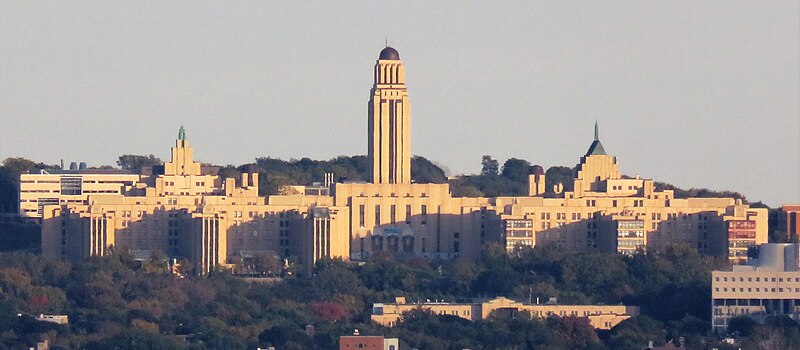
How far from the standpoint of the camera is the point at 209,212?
514 feet

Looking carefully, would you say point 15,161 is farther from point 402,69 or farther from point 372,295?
point 372,295

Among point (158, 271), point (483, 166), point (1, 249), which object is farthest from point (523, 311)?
point (483, 166)

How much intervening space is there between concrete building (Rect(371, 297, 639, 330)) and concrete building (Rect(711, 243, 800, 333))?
10.6ft

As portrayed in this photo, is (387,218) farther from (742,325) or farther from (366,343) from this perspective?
(366,343)

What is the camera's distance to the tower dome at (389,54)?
536ft

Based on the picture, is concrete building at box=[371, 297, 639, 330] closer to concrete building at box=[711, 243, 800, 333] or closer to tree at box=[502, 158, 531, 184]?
concrete building at box=[711, 243, 800, 333]

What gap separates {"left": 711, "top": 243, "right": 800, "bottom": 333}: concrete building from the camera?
136500 millimetres

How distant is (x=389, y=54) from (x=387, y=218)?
725cm

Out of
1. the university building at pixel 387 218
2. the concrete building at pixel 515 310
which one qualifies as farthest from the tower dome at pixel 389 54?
the concrete building at pixel 515 310

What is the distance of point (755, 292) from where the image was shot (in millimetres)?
137750

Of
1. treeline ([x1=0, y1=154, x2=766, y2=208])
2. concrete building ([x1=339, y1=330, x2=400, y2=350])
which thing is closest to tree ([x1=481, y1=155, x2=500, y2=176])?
treeline ([x1=0, y1=154, x2=766, y2=208])

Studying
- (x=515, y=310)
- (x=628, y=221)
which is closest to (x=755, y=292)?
(x=515, y=310)

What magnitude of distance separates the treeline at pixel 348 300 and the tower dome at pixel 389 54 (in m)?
10.7

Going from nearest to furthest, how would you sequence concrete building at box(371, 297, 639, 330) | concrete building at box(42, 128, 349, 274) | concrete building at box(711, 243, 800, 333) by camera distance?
concrete building at box(711, 243, 800, 333) → concrete building at box(371, 297, 639, 330) → concrete building at box(42, 128, 349, 274)
